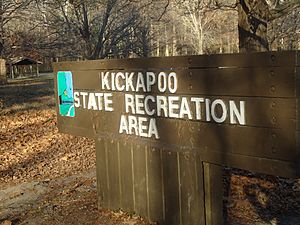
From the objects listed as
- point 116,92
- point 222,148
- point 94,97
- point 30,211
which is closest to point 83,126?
point 94,97

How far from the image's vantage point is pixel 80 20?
602 inches

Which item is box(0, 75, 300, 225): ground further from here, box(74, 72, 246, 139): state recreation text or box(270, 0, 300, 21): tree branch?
box(270, 0, 300, 21): tree branch

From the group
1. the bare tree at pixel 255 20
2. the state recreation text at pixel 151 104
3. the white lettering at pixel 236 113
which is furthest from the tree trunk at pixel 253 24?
the white lettering at pixel 236 113

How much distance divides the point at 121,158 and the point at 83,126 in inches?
27.9

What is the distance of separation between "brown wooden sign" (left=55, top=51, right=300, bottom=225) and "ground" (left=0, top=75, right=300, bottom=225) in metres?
0.54

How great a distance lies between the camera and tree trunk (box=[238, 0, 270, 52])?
6.75 m

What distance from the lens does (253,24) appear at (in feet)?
22.6

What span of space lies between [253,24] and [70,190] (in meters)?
3.97


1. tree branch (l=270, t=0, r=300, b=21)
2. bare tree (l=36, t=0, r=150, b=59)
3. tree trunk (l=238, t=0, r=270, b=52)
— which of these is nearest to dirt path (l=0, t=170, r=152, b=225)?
tree trunk (l=238, t=0, r=270, b=52)

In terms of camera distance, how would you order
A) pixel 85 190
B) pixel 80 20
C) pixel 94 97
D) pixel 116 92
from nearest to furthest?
pixel 116 92, pixel 94 97, pixel 85 190, pixel 80 20

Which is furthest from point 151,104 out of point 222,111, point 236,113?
point 236,113

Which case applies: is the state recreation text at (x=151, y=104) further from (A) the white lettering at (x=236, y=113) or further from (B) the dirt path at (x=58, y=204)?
(B) the dirt path at (x=58, y=204)

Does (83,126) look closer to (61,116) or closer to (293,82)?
(61,116)

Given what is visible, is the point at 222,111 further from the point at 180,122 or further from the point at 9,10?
the point at 9,10
